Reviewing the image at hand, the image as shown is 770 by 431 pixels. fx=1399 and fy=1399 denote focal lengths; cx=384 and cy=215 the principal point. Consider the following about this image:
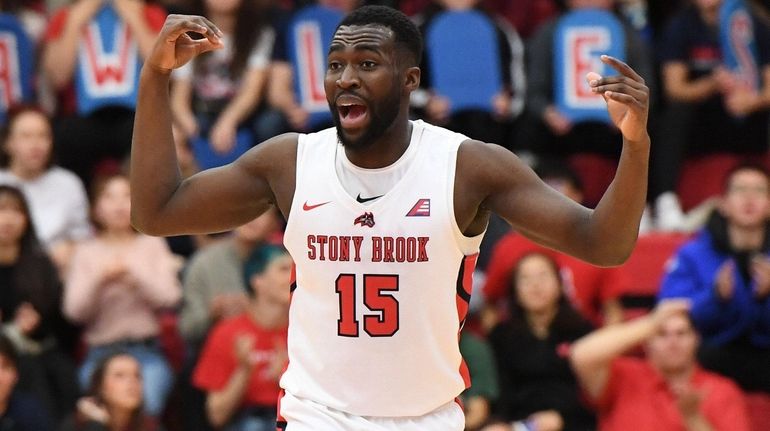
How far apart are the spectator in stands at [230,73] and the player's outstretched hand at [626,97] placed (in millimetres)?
5539

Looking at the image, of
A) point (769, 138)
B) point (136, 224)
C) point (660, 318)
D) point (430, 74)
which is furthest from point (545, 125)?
point (136, 224)

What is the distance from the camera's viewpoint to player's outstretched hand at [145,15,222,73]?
4.39 meters

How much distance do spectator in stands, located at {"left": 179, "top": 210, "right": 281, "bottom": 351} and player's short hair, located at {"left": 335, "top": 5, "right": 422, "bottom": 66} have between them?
380 centimetres

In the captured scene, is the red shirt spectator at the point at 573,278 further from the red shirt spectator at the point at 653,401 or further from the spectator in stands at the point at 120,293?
the spectator in stands at the point at 120,293

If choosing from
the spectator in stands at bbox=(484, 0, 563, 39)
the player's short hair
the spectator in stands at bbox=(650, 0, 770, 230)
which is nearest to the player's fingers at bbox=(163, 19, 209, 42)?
the player's short hair

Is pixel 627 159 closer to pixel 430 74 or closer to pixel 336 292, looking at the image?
pixel 336 292

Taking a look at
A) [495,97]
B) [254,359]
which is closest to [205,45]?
[254,359]

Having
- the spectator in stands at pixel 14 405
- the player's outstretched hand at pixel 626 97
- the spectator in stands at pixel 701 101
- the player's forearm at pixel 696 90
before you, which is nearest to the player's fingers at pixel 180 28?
the player's outstretched hand at pixel 626 97

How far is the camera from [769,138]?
10.2m

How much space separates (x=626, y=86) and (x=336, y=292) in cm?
112

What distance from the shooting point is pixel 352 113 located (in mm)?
4406

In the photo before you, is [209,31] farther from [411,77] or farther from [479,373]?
[479,373]

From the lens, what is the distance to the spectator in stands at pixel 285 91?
9398mm

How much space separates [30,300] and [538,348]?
2925 mm
